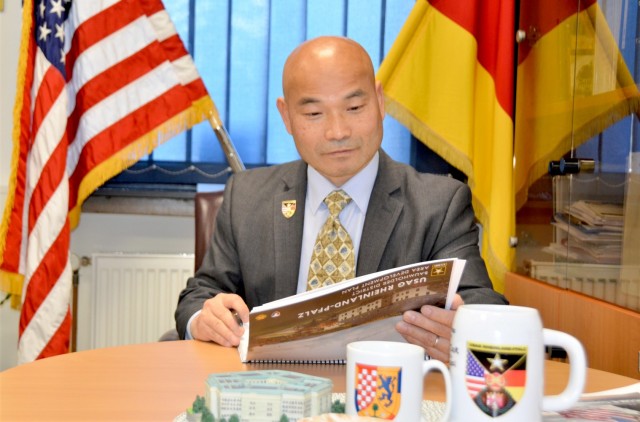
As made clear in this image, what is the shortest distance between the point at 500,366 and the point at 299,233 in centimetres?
107

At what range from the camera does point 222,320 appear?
141 cm

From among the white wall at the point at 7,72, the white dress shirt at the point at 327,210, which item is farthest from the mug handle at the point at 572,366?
the white wall at the point at 7,72

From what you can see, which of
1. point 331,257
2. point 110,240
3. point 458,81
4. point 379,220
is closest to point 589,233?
point 379,220

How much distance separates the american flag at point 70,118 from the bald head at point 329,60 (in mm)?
1073

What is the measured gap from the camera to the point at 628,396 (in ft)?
3.17

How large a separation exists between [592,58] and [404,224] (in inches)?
33.3

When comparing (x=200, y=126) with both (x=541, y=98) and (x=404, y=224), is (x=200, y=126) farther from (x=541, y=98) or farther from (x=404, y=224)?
(x=404, y=224)

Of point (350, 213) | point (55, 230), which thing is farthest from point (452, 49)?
point (55, 230)

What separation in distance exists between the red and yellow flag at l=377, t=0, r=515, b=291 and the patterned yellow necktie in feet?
4.15

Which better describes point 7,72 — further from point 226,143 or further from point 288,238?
point 288,238

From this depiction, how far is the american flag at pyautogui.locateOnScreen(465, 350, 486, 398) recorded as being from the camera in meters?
0.76

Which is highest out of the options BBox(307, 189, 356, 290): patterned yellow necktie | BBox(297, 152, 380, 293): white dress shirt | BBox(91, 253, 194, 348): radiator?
BBox(297, 152, 380, 293): white dress shirt

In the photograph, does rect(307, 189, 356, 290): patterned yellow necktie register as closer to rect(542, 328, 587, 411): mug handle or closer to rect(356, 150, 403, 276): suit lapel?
rect(356, 150, 403, 276): suit lapel

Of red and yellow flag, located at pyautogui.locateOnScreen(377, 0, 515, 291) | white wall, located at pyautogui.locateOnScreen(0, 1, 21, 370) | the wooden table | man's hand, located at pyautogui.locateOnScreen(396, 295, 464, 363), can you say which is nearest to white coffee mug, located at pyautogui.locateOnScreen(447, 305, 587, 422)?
the wooden table
